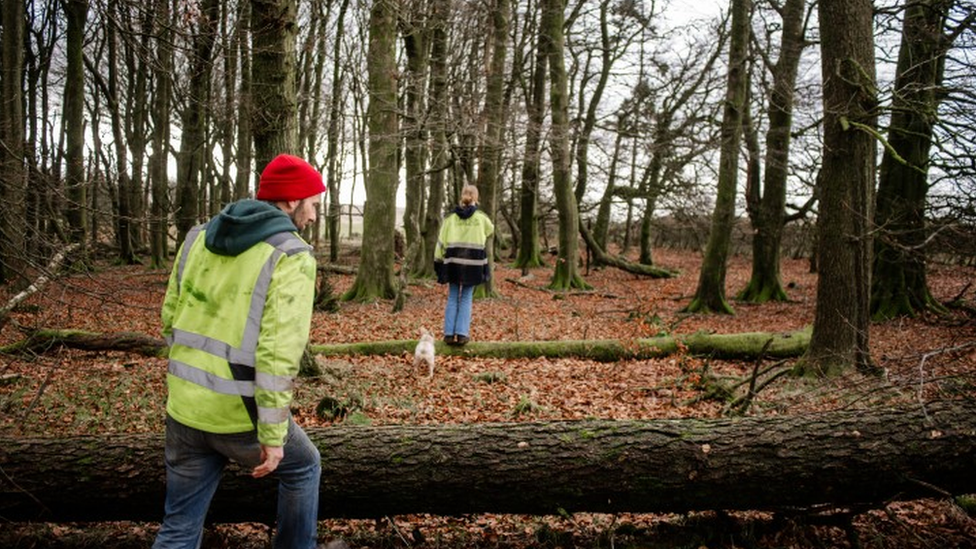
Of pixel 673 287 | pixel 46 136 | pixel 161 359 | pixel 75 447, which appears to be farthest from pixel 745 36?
pixel 46 136

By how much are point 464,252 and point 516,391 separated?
6.95 ft

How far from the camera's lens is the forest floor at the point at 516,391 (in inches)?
150

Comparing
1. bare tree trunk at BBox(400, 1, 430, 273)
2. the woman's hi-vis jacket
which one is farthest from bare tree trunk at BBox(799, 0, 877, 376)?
bare tree trunk at BBox(400, 1, 430, 273)

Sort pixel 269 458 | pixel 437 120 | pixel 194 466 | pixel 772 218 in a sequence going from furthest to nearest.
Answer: pixel 772 218 < pixel 437 120 < pixel 194 466 < pixel 269 458

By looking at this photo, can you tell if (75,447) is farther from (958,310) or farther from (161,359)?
(958,310)

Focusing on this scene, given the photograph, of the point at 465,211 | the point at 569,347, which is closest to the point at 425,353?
the point at 465,211

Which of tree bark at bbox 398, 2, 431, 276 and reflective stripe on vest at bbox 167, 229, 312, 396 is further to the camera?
tree bark at bbox 398, 2, 431, 276

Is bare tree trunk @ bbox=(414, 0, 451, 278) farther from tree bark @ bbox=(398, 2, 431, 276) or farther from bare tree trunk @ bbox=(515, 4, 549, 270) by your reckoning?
bare tree trunk @ bbox=(515, 4, 549, 270)

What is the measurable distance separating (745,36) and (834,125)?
7438 mm

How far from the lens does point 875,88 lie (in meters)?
6.23

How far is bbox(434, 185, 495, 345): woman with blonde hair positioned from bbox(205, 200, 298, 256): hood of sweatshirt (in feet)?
17.6

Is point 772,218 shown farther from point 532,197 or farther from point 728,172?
point 532,197

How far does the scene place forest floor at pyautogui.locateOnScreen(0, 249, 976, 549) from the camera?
381 centimetres

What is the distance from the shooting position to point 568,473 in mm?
3619
